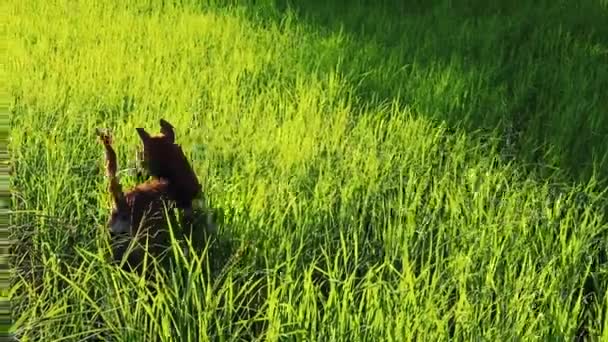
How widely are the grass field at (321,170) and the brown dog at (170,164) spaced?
0.15 m

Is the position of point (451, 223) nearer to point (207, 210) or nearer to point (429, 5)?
point (207, 210)

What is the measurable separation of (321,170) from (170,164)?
21.6 inches

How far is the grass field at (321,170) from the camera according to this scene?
1367 millimetres

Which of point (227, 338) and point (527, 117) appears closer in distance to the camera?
point (227, 338)

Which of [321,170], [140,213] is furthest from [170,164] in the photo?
[321,170]

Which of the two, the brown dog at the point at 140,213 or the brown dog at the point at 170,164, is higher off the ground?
the brown dog at the point at 170,164

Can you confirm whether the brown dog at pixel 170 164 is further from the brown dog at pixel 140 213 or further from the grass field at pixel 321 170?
the grass field at pixel 321 170

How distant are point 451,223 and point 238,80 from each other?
1.27 metres

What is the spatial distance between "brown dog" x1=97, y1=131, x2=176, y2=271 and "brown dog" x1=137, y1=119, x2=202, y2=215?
0.02 metres

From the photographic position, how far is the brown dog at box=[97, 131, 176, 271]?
141 cm

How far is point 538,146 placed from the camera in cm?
249

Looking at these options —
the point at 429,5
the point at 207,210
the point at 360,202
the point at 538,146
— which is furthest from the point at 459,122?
the point at 429,5

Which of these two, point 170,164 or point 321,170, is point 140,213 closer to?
point 170,164

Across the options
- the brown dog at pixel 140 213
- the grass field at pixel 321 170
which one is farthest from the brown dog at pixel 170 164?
the grass field at pixel 321 170
